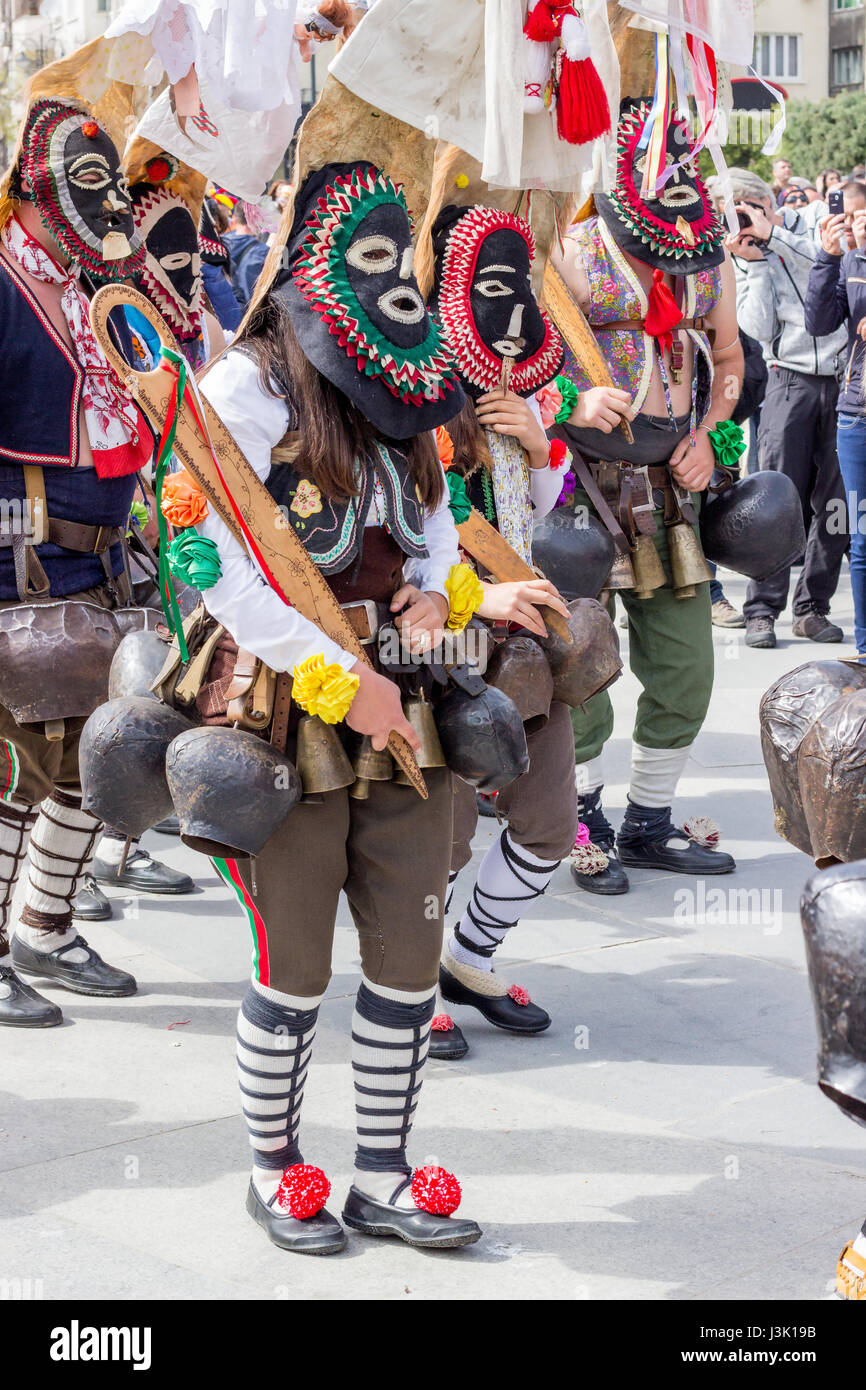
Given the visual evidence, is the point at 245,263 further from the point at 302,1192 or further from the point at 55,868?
the point at 302,1192

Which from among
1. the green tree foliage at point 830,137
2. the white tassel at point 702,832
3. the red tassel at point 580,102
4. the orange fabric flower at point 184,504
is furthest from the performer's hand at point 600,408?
the green tree foliage at point 830,137

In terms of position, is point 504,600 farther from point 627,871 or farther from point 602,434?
point 627,871

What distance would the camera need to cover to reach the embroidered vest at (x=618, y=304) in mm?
4688

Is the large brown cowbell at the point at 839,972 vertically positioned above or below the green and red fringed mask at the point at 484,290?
below

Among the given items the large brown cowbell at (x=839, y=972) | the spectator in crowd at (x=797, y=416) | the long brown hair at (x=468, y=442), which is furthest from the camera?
the spectator in crowd at (x=797, y=416)

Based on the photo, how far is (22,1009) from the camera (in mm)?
4035

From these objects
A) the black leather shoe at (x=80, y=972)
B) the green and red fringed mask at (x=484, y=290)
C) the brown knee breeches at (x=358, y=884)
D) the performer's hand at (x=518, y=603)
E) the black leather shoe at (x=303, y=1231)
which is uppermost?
the green and red fringed mask at (x=484, y=290)

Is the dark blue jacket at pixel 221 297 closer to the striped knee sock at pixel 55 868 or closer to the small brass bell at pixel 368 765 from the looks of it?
the striped knee sock at pixel 55 868

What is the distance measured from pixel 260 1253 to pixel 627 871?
8.51 feet

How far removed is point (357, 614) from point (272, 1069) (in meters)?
0.83

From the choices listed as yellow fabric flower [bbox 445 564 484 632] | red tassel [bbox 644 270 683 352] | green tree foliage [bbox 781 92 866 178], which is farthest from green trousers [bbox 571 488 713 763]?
green tree foliage [bbox 781 92 866 178]

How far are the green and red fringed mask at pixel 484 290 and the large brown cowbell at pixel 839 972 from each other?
1931mm

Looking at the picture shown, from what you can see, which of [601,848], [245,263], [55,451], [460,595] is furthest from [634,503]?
[245,263]

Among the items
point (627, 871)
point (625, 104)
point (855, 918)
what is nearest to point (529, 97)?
point (625, 104)
